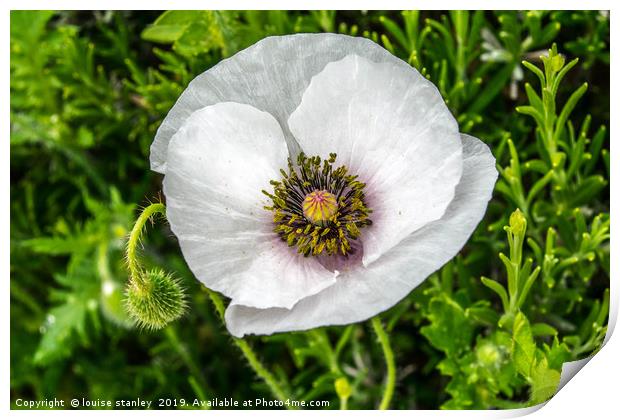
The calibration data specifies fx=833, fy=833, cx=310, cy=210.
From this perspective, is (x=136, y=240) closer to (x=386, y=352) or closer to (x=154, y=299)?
(x=154, y=299)

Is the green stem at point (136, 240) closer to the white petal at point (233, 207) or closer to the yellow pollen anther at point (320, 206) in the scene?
the white petal at point (233, 207)

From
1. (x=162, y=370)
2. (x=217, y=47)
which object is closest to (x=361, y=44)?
(x=217, y=47)

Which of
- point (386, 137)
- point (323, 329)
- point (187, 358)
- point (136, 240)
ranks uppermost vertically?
point (386, 137)

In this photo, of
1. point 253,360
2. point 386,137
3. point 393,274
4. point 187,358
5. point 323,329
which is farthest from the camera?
point 187,358

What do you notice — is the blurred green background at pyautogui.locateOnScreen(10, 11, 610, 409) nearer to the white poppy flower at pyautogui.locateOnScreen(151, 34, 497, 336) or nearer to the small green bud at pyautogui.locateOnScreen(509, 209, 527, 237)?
the small green bud at pyautogui.locateOnScreen(509, 209, 527, 237)

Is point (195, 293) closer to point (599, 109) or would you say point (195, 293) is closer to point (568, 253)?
point (568, 253)

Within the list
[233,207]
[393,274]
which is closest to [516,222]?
[393,274]
